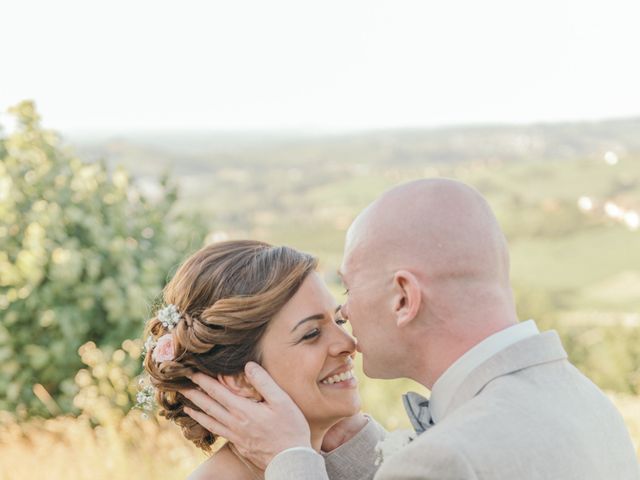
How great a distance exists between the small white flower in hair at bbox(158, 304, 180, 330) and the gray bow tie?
1082 mm

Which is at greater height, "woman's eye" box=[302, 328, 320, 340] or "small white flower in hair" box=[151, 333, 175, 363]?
"woman's eye" box=[302, 328, 320, 340]

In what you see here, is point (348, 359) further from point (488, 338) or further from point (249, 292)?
point (488, 338)

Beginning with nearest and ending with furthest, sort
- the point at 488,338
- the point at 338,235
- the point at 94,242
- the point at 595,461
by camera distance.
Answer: the point at 595,461 → the point at 488,338 → the point at 94,242 → the point at 338,235

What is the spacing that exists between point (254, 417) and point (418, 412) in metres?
0.66

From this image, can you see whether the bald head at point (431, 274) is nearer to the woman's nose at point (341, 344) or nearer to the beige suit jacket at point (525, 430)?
the beige suit jacket at point (525, 430)

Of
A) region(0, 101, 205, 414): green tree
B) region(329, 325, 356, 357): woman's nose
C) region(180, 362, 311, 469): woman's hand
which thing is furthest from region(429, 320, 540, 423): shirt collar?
region(0, 101, 205, 414): green tree

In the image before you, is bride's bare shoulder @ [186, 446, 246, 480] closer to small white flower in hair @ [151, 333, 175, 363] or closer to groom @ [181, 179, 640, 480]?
small white flower in hair @ [151, 333, 175, 363]

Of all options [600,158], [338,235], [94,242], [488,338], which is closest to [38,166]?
[94,242]

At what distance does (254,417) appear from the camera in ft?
9.79

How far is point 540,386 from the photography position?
231cm

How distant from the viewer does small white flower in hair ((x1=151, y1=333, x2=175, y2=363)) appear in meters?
3.28

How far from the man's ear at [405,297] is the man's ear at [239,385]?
2.97 ft

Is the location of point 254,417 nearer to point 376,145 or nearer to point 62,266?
point 62,266

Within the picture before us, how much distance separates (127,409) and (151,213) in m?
1.68
